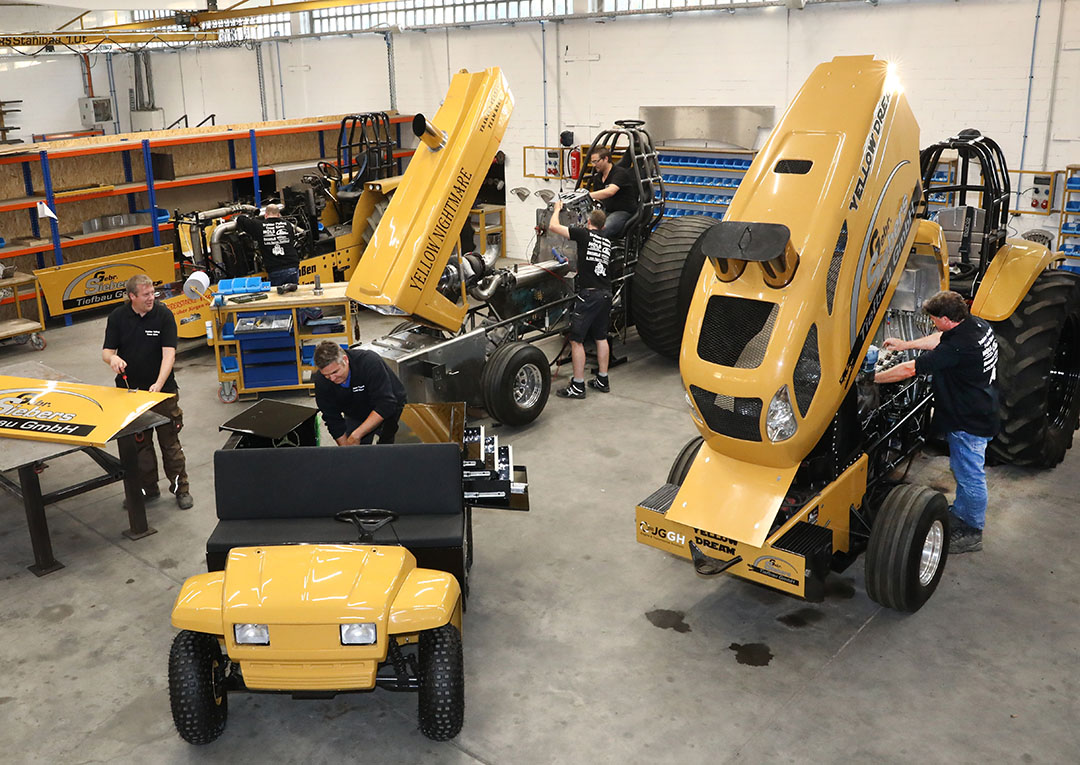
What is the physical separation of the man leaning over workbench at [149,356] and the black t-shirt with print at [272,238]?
344 cm

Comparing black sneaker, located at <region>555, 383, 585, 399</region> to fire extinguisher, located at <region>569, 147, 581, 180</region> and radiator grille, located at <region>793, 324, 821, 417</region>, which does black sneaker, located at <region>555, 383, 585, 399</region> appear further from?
fire extinguisher, located at <region>569, 147, 581, 180</region>

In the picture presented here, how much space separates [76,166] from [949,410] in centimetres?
1106

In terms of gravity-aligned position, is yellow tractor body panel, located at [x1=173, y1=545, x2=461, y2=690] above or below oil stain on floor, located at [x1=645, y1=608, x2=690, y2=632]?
above

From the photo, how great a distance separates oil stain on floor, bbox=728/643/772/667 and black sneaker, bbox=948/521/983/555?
5.27 ft

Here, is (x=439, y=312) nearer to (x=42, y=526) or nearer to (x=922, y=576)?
(x=42, y=526)

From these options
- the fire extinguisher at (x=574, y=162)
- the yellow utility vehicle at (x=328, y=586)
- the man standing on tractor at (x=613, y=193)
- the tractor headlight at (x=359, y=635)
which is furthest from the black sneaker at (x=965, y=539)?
the fire extinguisher at (x=574, y=162)

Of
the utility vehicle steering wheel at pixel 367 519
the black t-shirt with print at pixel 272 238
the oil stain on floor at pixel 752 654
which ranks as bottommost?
the oil stain on floor at pixel 752 654

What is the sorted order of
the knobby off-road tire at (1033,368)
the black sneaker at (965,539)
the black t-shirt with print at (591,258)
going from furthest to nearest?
the black t-shirt with print at (591,258) → the knobby off-road tire at (1033,368) → the black sneaker at (965,539)

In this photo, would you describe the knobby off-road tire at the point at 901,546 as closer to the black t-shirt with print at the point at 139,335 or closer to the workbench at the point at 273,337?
the black t-shirt with print at the point at 139,335

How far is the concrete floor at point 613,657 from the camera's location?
4.22m

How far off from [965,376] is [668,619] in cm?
220

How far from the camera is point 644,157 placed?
9.15m

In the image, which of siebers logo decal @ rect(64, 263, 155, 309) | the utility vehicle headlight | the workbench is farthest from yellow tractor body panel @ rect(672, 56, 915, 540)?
siebers logo decal @ rect(64, 263, 155, 309)

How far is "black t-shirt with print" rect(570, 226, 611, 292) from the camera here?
8219mm
